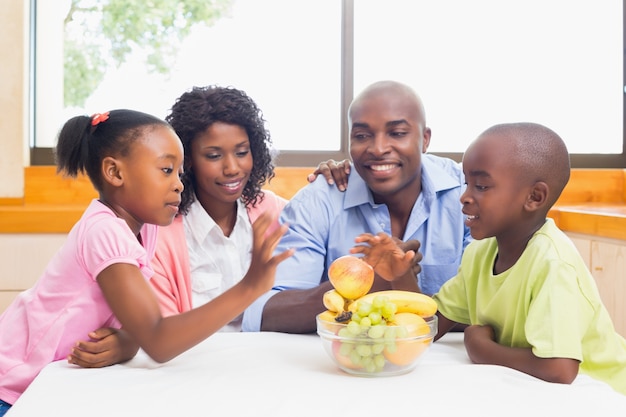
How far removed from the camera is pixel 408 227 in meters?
1.86

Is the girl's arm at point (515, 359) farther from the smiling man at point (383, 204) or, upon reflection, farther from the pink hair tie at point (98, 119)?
the pink hair tie at point (98, 119)

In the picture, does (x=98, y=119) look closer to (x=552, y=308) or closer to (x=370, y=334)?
(x=370, y=334)

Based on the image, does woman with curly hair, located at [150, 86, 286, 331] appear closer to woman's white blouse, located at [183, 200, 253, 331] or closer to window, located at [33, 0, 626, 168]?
woman's white blouse, located at [183, 200, 253, 331]

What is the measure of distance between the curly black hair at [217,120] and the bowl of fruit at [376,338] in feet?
3.17

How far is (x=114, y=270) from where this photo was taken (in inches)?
50.6

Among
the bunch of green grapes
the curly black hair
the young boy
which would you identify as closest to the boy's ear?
the young boy

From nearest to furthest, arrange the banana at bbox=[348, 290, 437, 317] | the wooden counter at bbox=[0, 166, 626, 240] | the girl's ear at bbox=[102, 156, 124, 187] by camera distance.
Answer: the banana at bbox=[348, 290, 437, 317], the girl's ear at bbox=[102, 156, 124, 187], the wooden counter at bbox=[0, 166, 626, 240]

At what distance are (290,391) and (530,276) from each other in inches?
17.6

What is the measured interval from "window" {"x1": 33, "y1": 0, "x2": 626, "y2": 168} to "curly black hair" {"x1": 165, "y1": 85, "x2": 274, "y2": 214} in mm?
1219

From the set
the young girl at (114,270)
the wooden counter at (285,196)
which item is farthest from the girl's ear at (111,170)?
the wooden counter at (285,196)

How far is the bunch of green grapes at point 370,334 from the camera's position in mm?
1092

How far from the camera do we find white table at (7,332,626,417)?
0.99m

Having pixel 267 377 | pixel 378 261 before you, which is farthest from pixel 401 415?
pixel 378 261

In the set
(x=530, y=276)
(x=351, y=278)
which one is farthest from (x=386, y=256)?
(x=530, y=276)
